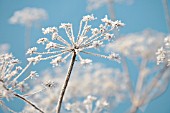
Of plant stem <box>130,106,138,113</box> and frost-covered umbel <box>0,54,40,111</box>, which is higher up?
plant stem <box>130,106,138,113</box>

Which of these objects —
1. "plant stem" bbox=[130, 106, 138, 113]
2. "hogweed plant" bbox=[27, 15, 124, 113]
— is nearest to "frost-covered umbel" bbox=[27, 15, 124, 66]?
"hogweed plant" bbox=[27, 15, 124, 113]

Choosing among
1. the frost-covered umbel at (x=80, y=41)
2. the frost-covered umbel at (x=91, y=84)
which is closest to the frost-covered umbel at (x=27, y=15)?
the frost-covered umbel at (x=91, y=84)

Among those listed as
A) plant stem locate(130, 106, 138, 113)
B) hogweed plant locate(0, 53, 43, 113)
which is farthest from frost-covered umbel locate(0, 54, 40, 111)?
plant stem locate(130, 106, 138, 113)

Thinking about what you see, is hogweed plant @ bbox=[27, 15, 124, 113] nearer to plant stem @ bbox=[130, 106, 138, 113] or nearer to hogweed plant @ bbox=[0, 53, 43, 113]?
hogweed plant @ bbox=[0, 53, 43, 113]

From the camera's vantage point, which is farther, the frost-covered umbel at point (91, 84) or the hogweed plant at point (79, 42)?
the frost-covered umbel at point (91, 84)

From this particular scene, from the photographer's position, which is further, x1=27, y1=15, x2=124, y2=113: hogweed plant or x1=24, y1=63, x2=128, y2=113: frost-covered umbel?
x1=24, y1=63, x2=128, y2=113: frost-covered umbel

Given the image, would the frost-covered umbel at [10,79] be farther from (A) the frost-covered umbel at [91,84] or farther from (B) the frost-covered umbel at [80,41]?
(A) the frost-covered umbel at [91,84]

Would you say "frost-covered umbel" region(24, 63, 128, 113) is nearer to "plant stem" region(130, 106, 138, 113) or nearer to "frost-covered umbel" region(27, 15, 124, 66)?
"plant stem" region(130, 106, 138, 113)

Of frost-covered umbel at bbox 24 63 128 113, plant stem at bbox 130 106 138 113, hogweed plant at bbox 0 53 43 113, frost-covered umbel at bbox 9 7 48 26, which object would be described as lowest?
hogweed plant at bbox 0 53 43 113

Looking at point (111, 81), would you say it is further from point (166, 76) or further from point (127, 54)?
point (166, 76)

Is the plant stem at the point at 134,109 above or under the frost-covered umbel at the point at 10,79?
above

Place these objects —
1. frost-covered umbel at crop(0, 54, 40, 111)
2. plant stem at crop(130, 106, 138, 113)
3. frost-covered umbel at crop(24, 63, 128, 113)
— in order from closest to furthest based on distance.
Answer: frost-covered umbel at crop(0, 54, 40, 111)
plant stem at crop(130, 106, 138, 113)
frost-covered umbel at crop(24, 63, 128, 113)

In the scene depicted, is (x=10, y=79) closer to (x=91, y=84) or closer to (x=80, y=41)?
(x=80, y=41)

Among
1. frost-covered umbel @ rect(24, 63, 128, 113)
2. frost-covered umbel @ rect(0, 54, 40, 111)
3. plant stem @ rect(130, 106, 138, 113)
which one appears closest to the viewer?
frost-covered umbel @ rect(0, 54, 40, 111)
